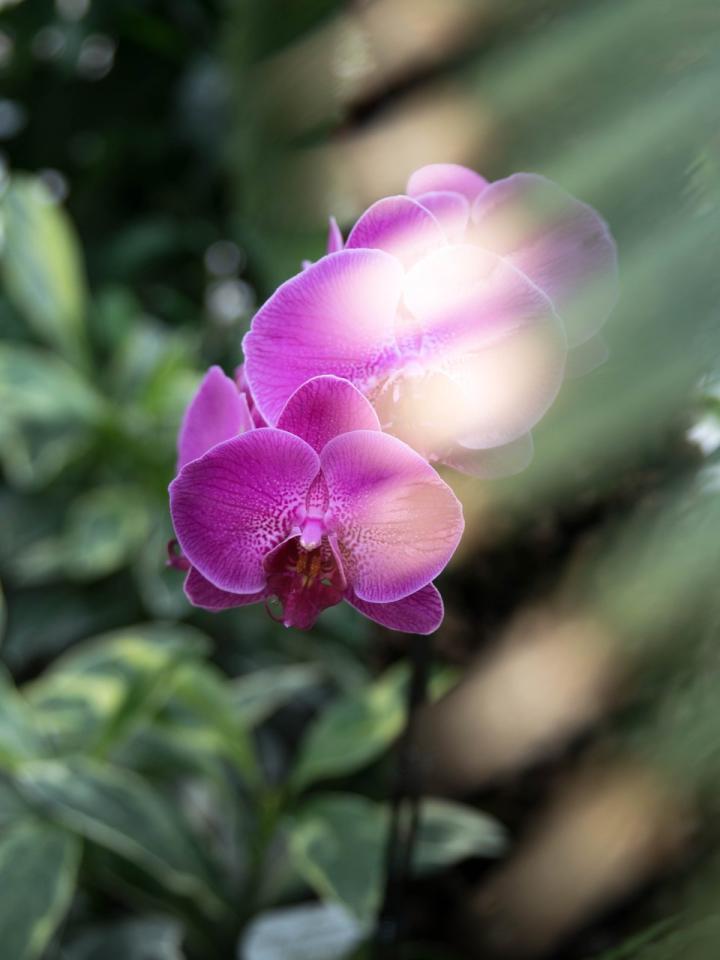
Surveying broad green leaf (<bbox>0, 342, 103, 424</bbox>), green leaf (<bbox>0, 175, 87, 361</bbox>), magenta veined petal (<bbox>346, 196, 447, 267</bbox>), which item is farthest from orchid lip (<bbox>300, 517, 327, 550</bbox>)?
green leaf (<bbox>0, 175, 87, 361</bbox>)

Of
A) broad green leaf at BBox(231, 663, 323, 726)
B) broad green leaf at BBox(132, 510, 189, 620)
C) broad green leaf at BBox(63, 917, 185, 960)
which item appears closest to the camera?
broad green leaf at BBox(63, 917, 185, 960)

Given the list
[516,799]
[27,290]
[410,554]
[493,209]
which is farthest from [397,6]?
[27,290]

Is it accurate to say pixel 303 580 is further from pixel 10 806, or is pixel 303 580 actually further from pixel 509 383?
pixel 10 806

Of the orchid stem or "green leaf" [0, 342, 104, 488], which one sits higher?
the orchid stem

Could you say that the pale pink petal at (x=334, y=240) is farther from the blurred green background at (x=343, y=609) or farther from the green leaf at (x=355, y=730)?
the green leaf at (x=355, y=730)

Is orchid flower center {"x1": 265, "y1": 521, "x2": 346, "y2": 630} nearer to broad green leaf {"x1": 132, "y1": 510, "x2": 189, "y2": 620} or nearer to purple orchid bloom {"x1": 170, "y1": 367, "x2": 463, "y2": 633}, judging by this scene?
purple orchid bloom {"x1": 170, "y1": 367, "x2": 463, "y2": 633}

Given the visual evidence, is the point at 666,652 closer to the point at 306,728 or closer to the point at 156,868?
the point at 156,868

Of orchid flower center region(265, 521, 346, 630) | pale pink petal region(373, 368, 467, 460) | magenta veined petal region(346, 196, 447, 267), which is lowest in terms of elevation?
orchid flower center region(265, 521, 346, 630)
